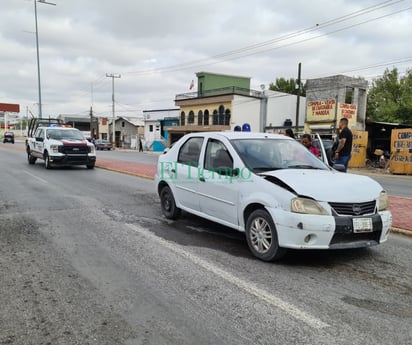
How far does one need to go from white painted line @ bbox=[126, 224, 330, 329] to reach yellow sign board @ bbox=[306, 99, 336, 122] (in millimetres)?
29310

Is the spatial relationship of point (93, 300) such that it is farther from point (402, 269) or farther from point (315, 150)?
point (315, 150)

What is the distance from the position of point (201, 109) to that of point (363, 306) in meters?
44.1

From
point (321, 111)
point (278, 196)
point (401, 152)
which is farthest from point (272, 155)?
point (321, 111)

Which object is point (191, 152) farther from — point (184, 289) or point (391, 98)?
point (391, 98)

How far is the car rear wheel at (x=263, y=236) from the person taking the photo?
4664 millimetres

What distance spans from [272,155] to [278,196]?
1.16 m

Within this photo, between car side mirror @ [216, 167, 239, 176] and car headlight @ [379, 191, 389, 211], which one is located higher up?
car side mirror @ [216, 167, 239, 176]

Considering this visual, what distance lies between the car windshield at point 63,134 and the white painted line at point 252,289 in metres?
12.9

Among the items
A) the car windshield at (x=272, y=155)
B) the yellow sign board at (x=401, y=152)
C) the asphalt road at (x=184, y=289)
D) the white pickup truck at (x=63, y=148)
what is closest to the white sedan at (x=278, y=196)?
the car windshield at (x=272, y=155)

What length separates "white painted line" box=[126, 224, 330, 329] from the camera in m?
3.34

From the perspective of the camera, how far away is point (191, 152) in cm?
666

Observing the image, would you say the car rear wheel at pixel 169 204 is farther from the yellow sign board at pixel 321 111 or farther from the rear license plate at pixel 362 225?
the yellow sign board at pixel 321 111

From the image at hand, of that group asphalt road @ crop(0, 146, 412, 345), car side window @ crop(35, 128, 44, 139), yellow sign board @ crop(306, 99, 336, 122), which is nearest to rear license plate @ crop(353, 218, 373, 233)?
asphalt road @ crop(0, 146, 412, 345)

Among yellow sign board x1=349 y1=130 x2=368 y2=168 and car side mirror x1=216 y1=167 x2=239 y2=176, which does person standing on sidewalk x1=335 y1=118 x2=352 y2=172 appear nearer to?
car side mirror x1=216 y1=167 x2=239 y2=176
